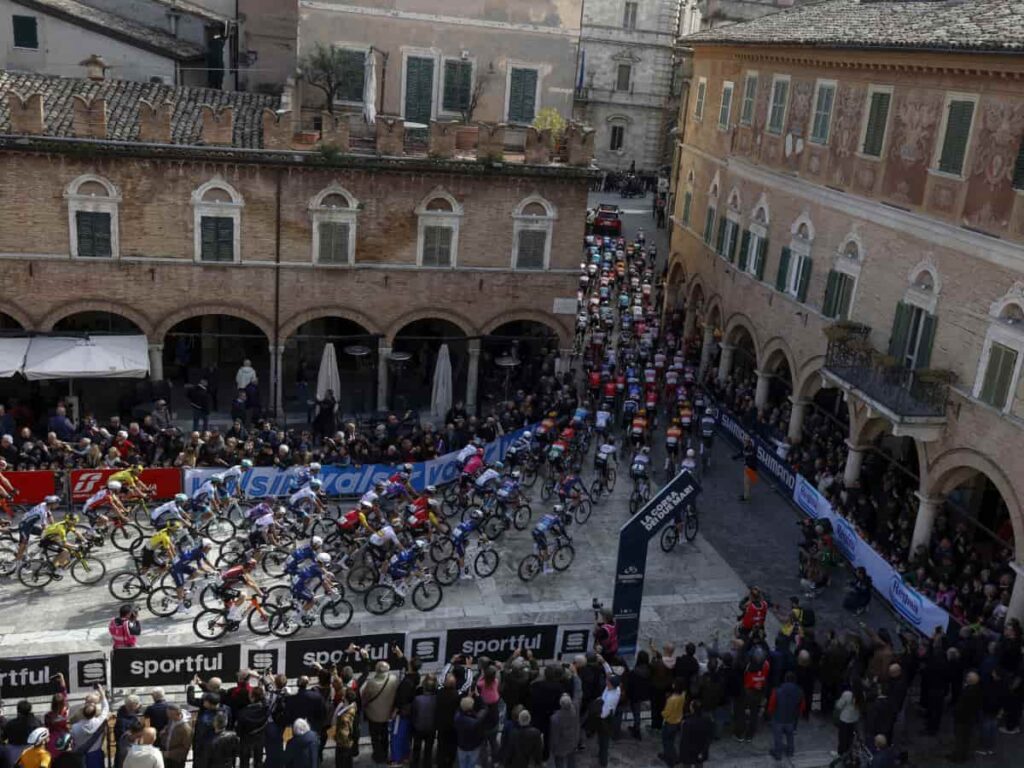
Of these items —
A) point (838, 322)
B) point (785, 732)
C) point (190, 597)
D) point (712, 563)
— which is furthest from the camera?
point (838, 322)

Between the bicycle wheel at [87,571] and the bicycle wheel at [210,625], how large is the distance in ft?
9.58

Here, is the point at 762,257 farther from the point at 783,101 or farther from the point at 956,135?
the point at 956,135

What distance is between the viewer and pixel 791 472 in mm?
26828

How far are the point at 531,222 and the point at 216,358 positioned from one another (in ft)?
34.7

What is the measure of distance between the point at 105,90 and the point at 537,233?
12.3 meters

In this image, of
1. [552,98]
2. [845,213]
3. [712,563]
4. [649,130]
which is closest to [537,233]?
[552,98]

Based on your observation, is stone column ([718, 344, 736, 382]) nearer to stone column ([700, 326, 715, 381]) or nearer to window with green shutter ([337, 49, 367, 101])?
stone column ([700, 326, 715, 381])

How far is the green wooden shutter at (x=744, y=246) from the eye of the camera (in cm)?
3231

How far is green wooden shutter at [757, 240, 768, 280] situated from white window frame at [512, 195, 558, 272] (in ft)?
20.4

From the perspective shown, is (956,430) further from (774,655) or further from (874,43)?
(874,43)

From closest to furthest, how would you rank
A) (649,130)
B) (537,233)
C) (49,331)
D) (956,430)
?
(956,430), (49,331), (537,233), (649,130)

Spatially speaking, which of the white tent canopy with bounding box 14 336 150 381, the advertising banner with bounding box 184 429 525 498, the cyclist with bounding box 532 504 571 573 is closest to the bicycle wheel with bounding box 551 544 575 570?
the cyclist with bounding box 532 504 571 573

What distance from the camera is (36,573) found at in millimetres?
19750

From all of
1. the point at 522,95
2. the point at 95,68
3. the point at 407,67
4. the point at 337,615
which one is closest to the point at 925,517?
the point at 337,615
